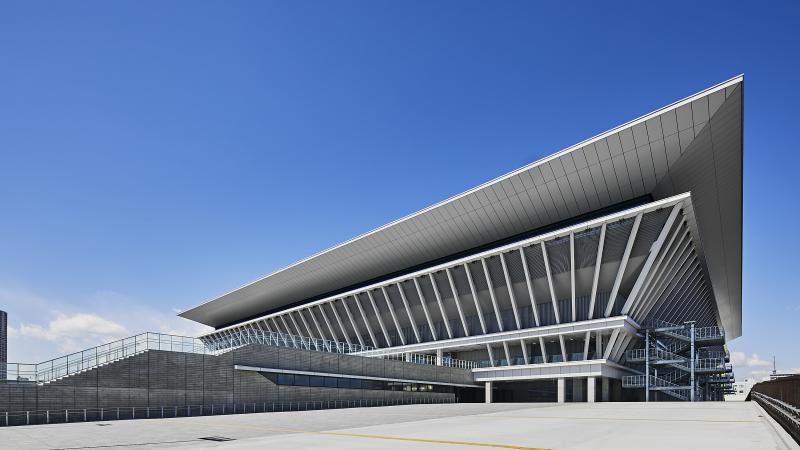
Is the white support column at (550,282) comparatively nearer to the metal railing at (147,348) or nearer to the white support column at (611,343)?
the white support column at (611,343)

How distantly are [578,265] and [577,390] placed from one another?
37.5 feet

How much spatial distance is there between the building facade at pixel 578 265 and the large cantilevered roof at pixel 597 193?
139 millimetres

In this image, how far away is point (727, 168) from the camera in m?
41.0

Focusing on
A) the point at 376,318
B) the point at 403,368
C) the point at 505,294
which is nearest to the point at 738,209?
the point at 505,294

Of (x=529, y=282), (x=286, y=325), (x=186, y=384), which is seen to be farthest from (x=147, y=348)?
(x=286, y=325)

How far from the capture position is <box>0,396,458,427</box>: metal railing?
68.7 ft

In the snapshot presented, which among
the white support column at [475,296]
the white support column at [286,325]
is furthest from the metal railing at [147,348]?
the white support column at [286,325]

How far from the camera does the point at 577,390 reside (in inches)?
1873

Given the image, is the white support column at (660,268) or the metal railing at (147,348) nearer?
the metal railing at (147,348)

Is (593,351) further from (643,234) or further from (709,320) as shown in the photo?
(709,320)

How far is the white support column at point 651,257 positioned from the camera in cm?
3959

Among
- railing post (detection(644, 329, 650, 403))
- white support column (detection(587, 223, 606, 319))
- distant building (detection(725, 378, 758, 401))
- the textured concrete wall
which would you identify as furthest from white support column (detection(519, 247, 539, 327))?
distant building (detection(725, 378, 758, 401))

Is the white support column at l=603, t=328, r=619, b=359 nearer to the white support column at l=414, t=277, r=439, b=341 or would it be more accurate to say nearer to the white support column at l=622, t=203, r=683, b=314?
the white support column at l=622, t=203, r=683, b=314

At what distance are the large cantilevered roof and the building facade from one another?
0.45ft
